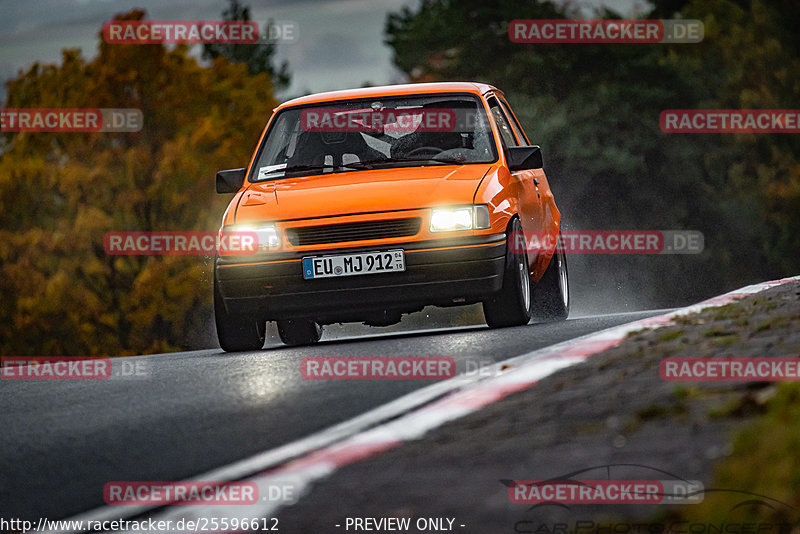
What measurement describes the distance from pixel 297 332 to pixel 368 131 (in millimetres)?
2185

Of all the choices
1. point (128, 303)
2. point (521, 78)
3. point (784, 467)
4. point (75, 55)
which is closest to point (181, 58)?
point (75, 55)

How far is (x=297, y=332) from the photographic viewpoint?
39.7ft

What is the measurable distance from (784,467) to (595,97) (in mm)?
48443

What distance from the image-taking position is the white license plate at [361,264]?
30.7 feet

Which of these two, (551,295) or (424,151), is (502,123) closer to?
(424,151)

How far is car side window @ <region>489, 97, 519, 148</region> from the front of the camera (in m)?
11.1

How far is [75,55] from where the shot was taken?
38.3 metres

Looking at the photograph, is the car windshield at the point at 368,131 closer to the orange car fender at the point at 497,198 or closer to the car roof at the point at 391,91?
the car roof at the point at 391,91

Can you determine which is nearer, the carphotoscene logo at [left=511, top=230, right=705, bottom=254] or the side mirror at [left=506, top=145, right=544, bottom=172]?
the side mirror at [left=506, top=145, right=544, bottom=172]

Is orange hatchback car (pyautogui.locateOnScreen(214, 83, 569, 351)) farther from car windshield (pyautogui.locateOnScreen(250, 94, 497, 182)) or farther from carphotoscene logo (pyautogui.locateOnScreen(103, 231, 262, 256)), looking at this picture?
carphotoscene logo (pyautogui.locateOnScreen(103, 231, 262, 256))

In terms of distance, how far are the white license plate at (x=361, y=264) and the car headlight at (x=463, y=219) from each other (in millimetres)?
340

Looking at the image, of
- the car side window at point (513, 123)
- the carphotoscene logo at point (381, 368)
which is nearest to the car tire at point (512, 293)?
the carphotoscene logo at point (381, 368)

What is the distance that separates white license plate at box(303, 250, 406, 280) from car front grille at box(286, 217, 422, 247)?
13 cm

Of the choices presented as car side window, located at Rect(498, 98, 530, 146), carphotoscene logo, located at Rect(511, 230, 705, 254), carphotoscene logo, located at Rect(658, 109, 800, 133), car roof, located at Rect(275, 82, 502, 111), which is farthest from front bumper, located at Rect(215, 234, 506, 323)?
carphotoscene logo, located at Rect(658, 109, 800, 133)
